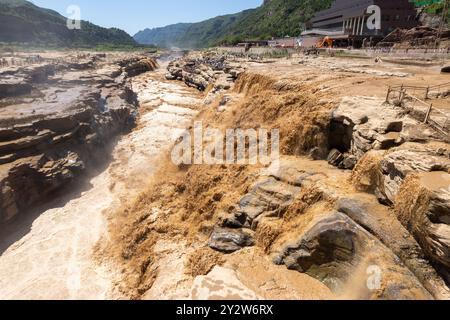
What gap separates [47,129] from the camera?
21828mm

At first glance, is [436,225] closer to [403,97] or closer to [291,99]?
[403,97]

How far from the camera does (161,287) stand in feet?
35.7

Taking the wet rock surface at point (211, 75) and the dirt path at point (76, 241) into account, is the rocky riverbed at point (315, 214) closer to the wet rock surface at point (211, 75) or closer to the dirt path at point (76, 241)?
the dirt path at point (76, 241)

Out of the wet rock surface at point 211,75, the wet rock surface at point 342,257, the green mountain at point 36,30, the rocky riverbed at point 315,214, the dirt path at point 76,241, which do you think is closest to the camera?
the wet rock surface at point 342,257

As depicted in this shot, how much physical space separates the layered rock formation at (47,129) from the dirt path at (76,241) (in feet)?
5.26

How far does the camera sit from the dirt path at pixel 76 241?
1294cm

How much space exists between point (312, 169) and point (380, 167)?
316 cm

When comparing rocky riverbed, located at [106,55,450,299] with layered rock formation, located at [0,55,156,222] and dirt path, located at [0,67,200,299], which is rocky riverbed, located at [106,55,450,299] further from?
layered rock formation, located at [0,55,156,222]

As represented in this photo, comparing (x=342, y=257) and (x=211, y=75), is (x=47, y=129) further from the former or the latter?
(x=211, y=75)

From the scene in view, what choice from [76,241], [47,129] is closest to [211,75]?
[47,129]

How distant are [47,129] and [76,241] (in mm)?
10230

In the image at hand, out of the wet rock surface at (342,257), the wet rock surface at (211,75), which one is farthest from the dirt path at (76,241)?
the wet rock surface at (211,75)

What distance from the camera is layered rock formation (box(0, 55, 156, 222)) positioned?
18.1 meters

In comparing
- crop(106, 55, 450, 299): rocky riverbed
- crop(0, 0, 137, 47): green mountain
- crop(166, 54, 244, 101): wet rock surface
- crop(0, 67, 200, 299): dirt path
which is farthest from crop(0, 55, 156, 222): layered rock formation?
crop(0, 0, 137, 47): green mountain
